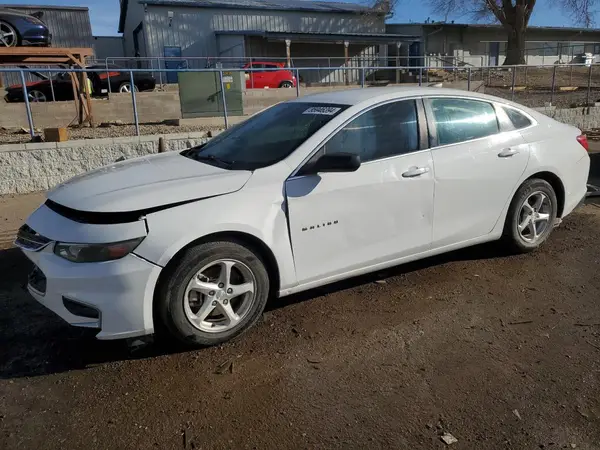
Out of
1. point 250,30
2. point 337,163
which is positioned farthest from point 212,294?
point 250,30

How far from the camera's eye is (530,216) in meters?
4.74

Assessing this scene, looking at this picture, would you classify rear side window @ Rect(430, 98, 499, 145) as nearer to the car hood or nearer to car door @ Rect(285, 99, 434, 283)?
car door @ Rect(285, 99, 434, 283)

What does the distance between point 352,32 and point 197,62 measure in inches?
459

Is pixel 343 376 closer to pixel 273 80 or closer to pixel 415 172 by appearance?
pixel 415 172

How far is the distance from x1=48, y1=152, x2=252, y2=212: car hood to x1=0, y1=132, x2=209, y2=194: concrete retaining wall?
15.3ft

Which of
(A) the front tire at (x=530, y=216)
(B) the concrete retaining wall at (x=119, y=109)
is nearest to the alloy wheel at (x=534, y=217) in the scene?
(A) the front tire at (x=530, y=216)

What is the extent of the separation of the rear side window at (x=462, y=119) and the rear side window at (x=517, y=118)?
187 mm

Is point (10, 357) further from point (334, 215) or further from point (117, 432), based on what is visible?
point (334, 215)

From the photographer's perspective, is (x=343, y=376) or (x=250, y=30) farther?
(x=250, y=30)

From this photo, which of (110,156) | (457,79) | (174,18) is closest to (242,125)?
(110,156)

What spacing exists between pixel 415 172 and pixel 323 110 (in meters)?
0.85

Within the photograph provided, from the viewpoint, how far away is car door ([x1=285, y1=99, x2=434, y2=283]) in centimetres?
349

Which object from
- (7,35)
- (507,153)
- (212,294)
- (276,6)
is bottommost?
(212,294)

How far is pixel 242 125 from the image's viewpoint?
450cm
